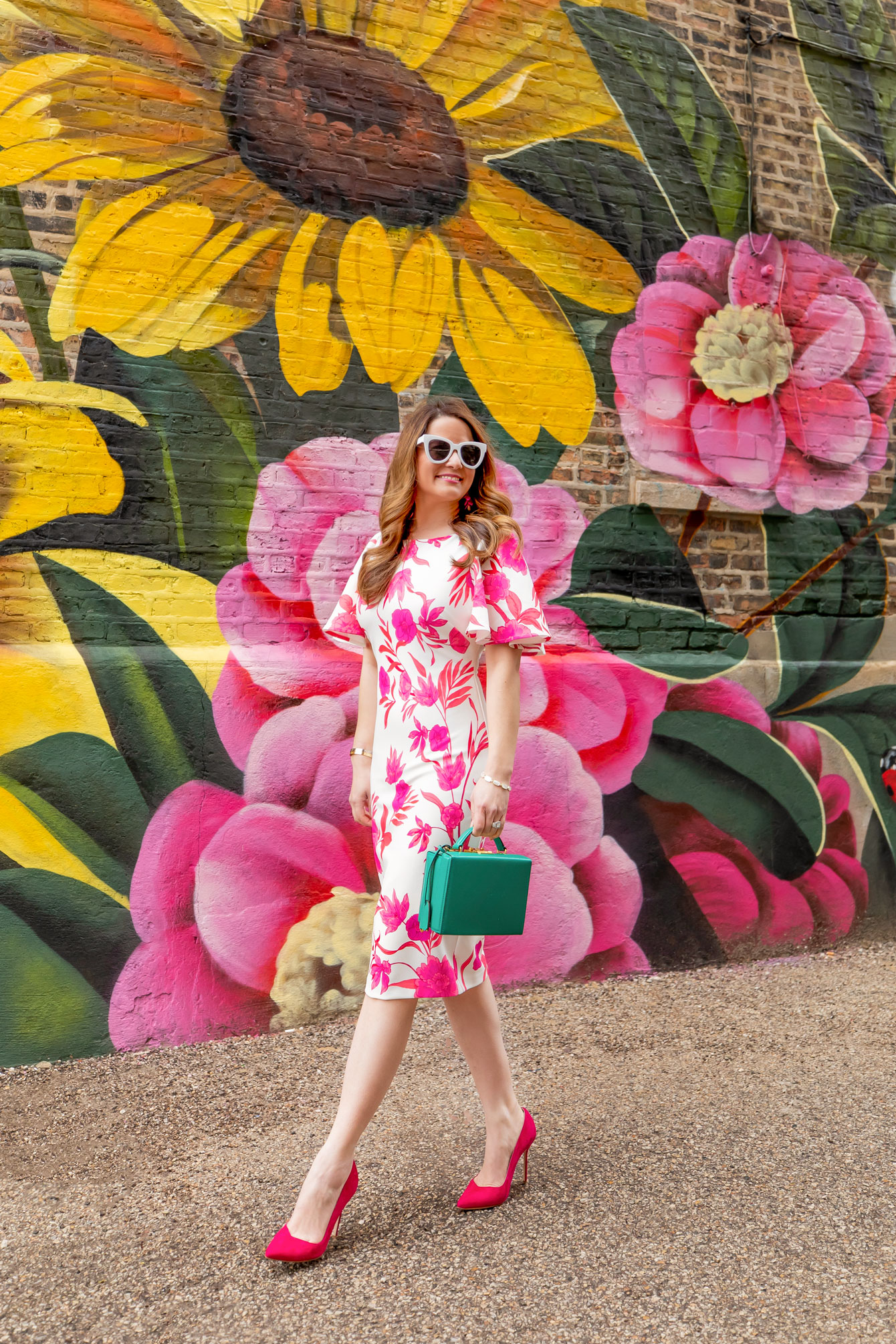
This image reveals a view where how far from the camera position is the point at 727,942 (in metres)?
4.73

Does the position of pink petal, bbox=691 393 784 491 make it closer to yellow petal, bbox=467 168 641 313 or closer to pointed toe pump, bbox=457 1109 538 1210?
yellow petal, bbox=467 168 641 313

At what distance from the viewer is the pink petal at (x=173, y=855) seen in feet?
12.0

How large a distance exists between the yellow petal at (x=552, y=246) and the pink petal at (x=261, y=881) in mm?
2660

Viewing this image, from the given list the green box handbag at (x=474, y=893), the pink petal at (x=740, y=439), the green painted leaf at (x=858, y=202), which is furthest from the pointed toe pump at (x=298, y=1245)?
the green painted leaf at (x=858, y=202)

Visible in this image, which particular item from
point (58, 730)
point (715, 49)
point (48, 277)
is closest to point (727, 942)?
point (58, 730)

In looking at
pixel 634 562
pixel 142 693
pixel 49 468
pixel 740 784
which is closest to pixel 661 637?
pixel 634 562

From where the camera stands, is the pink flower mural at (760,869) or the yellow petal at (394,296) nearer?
the yellow petal at (394,296)

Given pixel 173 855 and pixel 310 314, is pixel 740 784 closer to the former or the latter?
pixel 173 855

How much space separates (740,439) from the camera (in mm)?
5148

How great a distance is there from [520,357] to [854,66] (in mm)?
2700

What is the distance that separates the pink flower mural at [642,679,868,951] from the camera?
15.4 ft

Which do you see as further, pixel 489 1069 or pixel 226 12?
pixel 226 12

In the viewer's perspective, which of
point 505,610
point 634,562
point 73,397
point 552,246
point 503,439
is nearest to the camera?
point 505,610

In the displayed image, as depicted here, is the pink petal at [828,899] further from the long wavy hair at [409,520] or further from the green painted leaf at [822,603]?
the long wavy hair at [409,520]
